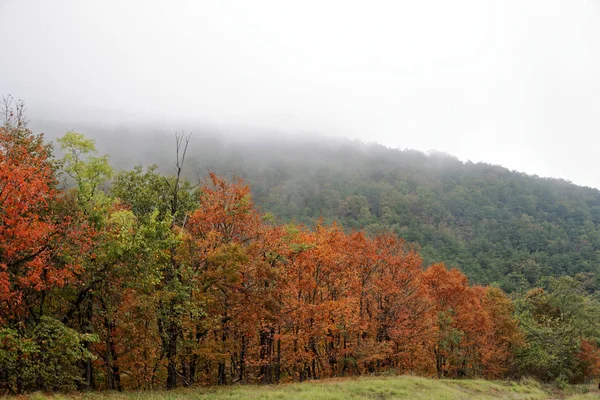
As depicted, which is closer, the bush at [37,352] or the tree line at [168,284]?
the bush at [37,352]

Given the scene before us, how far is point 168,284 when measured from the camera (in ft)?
69.7

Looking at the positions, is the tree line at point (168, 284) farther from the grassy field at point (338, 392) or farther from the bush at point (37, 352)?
the grassy field at point (338, 392)

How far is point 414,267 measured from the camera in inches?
1581

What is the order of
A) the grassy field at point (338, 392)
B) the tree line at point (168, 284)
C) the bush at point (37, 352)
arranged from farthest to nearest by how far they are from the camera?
the grassy field at point (338, 392) < the tree line at point (168, 284) < the bush at point (37, 352)

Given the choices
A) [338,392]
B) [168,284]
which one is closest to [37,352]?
[168,284]

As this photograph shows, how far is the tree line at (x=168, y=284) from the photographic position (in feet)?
55.5

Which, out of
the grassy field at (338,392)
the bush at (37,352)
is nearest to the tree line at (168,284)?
the bush at (37,352)

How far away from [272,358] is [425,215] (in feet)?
528

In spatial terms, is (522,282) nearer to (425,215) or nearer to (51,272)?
(425,215)

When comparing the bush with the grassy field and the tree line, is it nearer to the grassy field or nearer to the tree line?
the tree line

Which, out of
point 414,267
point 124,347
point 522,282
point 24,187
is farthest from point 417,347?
point 522,282

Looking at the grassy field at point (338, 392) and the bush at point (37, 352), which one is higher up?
the bush at point (37, 352)

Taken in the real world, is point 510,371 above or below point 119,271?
below

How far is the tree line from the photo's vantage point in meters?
16.9
